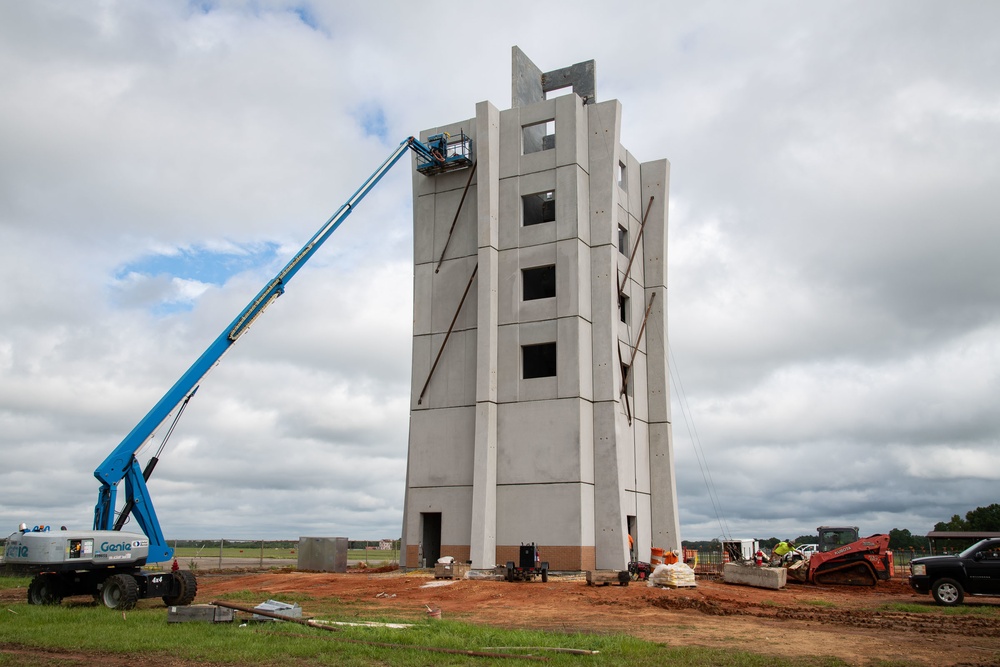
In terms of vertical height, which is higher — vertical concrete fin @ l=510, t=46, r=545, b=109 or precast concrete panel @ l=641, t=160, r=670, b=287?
vertical concrete fin @ l=510, t=46, r=545, b=109

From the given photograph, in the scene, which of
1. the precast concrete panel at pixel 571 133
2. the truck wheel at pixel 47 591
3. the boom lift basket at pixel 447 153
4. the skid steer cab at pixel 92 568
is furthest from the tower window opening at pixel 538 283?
the truck wheel at pixel 47 591

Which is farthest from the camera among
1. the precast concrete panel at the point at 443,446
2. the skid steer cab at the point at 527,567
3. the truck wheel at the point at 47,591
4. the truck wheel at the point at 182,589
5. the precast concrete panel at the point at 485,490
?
the precast concrete panel at the point at 443,446

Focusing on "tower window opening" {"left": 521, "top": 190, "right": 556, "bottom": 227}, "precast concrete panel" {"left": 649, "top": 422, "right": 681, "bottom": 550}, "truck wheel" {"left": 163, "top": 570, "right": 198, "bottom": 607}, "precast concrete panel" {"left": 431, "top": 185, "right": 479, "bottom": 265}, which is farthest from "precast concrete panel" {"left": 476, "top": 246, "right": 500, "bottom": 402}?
"truck wheel" {"left": 163, "top": 570, "right": 198, "bottom": 607}

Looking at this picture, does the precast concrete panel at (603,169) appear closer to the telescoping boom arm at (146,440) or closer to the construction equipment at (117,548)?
the telescoping boom arm at (146,440)

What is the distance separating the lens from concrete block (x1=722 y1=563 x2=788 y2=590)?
2964 centimetres

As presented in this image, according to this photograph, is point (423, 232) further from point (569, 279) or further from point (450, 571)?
point (450, 571)

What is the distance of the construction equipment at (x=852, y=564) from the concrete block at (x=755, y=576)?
2634 mm

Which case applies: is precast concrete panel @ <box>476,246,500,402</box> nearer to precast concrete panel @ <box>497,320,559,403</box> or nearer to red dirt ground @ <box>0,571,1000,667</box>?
precast concrete panel @ <box>497,320,559,403</box>

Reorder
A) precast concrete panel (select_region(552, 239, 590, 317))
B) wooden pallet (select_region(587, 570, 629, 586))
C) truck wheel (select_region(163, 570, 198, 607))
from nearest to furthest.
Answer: truck wheel (select_region(163, 570, 198, 607)) → wooden pallet (select_region(587, 570, 629, 586)) → precast concrete panel (select_region(552, 239, 590, 317))

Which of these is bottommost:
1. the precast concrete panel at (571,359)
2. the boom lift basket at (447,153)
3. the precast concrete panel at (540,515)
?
the precast concrete panel at (540,515)

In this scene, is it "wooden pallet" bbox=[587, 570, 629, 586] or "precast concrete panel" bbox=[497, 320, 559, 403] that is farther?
"precast concrete panel" bbox=[497, 320, 559, 403]

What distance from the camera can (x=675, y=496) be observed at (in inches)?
1439

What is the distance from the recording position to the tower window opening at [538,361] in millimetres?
35438

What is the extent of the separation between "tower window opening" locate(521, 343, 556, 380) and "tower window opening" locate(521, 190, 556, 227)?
20.2ft
